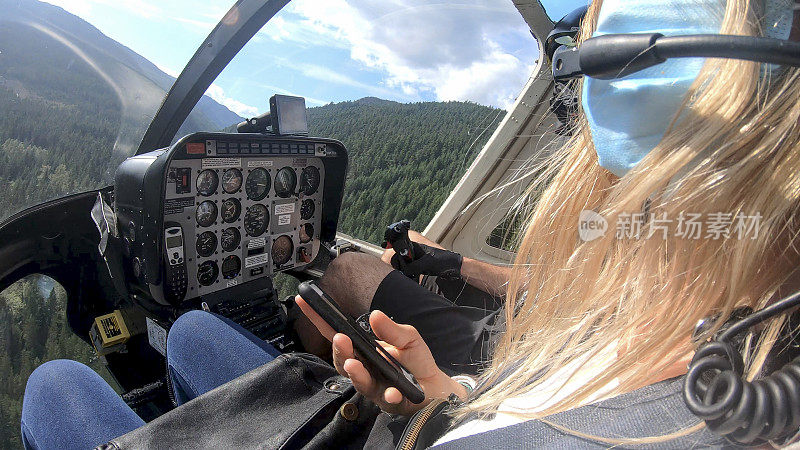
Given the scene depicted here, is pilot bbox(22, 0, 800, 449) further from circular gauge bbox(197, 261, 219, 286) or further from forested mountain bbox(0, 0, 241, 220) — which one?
circular gauge bbox(197, 261, 219, 286)

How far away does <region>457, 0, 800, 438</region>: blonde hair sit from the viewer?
47cm

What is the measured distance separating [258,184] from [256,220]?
20cm

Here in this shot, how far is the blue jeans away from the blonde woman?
2.11 ft

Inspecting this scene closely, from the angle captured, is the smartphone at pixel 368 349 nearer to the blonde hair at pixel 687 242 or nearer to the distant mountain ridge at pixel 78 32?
the blonde hair at pixel 687 242

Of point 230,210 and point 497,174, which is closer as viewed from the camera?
point 230,210

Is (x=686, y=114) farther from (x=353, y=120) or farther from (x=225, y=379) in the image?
(x=353, y=120)

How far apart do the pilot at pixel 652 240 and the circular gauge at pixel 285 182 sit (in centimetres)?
178

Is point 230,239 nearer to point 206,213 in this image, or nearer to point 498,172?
point 206,213

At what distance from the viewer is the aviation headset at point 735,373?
39 centimetres

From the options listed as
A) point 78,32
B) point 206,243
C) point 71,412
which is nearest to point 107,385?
point 71,412

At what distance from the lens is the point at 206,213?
7.26 ft

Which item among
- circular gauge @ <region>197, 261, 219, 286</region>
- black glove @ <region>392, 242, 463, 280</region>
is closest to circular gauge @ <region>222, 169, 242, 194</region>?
circular gauge @ <region>197, 261, 219, 286</region>

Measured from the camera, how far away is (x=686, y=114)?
20.8 inches

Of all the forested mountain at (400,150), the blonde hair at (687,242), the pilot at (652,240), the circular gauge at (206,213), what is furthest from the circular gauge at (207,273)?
the blonde hair at (687,242)
